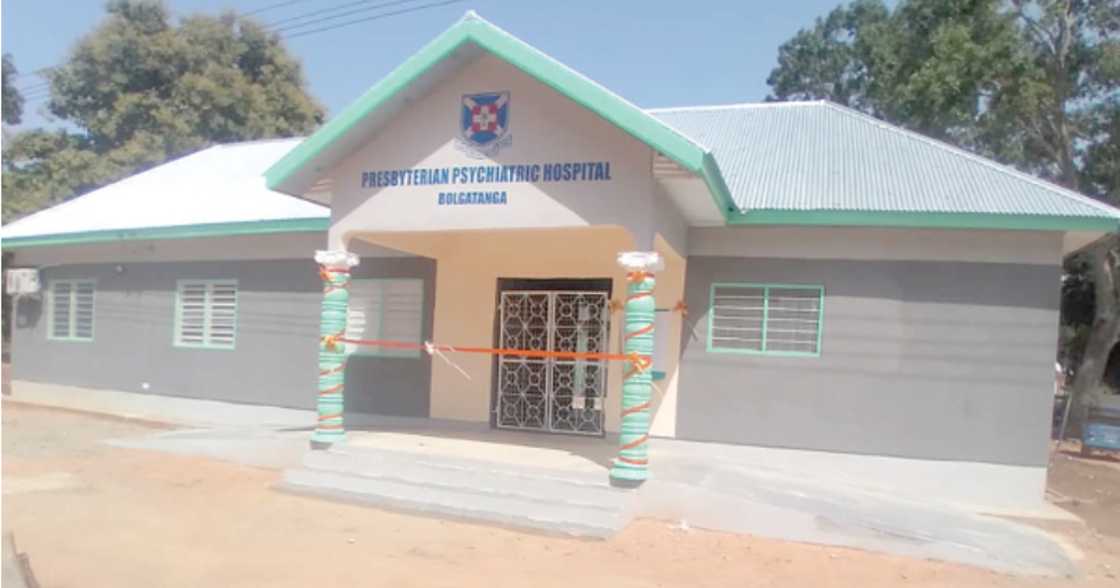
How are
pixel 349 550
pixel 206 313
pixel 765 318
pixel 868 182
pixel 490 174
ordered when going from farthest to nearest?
pixel 206 313, pixel 868 182, pixel 765 318, pixel 490 174, pixel 349 550

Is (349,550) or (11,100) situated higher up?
(11,100)

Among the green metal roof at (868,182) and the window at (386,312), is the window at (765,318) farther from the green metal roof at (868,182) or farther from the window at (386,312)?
the window at (386,312)

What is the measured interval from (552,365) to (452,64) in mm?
3872

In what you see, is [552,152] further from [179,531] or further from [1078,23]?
[1078,23]

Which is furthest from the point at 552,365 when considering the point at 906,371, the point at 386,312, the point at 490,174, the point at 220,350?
the point at 220,350

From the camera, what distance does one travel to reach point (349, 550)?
614cm

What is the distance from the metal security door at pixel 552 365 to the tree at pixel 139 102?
16.9m

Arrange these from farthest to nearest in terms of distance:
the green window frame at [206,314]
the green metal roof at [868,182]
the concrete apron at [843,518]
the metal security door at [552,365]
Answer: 1. the green window frame at [206,314]
2. the metal security door at [552,365]
3. the green metal roof at [868,182]
4. the concrete apron at [843,518]

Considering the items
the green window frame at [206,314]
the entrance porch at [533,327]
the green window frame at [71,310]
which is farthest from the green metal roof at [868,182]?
the green window frame at [71,310]

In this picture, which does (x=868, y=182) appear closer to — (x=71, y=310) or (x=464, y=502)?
(x=464, y=502)

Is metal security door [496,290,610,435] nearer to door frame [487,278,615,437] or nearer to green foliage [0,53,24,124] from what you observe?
door frame [487,278,615,437]

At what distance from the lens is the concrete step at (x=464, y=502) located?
268 inches

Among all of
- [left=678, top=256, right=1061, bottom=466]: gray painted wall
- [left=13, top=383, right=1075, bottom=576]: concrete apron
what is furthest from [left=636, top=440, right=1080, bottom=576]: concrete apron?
[left=678, top=256, right=1061, bottom=466]: gray painted wall

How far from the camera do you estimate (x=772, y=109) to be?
40.8ft
